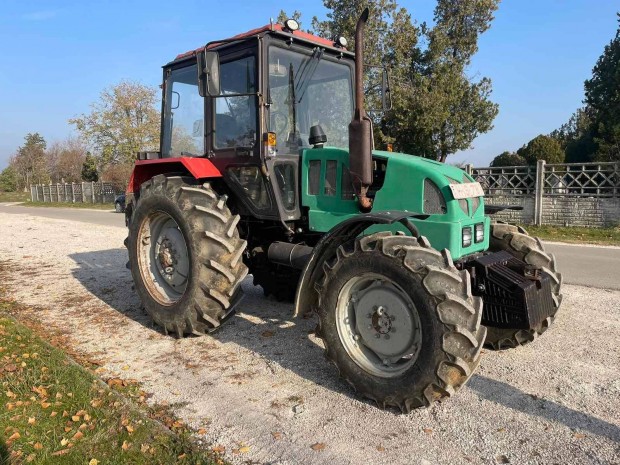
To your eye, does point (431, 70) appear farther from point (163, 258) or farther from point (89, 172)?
point (89, 172)

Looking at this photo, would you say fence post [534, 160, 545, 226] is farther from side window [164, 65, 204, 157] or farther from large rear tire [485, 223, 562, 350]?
side window [164, 65, 204, 157]

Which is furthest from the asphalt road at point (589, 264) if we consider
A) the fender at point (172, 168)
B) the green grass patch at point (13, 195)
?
the green grass patch at point (13, 195)

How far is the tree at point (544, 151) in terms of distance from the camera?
26219mm

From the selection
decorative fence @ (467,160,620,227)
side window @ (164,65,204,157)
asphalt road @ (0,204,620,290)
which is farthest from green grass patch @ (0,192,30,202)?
asphalt road @ (0,204,620,290)

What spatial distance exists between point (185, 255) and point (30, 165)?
212 ft

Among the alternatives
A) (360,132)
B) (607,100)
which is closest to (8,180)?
(607,100)

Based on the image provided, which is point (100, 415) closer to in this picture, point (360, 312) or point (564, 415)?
point (360, 312)

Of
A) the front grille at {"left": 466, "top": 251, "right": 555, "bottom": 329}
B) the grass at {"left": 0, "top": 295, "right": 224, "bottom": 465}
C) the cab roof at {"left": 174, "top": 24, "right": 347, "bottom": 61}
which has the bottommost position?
the grass at {"left": 0, "top": 295, "right": 224, "bottom": 465}

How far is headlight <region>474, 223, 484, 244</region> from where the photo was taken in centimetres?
427

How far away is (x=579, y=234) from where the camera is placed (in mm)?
13492

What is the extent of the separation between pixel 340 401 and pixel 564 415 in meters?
1.50

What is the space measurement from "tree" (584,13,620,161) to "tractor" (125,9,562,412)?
19660 mm

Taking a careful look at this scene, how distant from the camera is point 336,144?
529 centimetres

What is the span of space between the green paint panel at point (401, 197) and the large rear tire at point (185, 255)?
835mm
